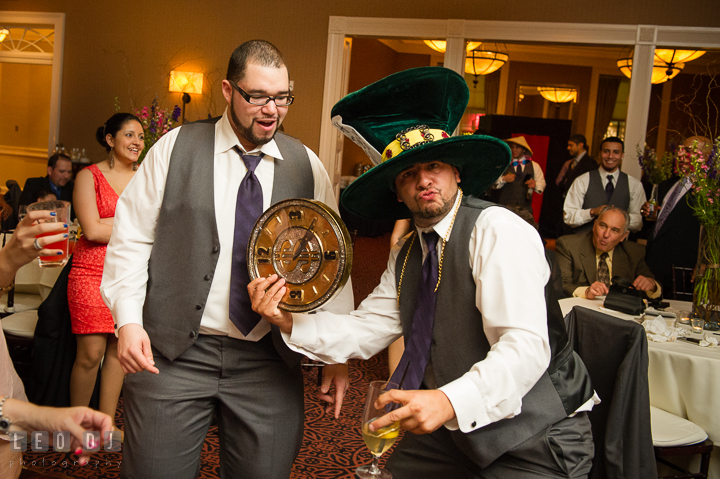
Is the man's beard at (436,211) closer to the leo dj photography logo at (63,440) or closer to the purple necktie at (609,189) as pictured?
the leo dj photography logo at (63,440)

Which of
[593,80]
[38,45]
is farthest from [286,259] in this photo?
[593,80]

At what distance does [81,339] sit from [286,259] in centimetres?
187

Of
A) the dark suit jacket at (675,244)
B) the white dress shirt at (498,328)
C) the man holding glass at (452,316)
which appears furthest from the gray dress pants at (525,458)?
Answer: the dark suit jacket at (675,244)

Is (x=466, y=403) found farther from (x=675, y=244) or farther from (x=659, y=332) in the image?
(x=675, y=244)

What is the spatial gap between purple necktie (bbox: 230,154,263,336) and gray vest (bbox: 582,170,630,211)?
4073mm

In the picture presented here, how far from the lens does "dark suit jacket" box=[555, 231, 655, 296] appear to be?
3914 mm

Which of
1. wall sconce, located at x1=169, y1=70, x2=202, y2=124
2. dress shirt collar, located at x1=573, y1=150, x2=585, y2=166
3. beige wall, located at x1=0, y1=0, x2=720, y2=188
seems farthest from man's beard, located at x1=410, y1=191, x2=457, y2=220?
dress shirt collar, located at x1=573, y1=150, x2=585, y2=166

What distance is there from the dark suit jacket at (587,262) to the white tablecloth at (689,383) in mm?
1104

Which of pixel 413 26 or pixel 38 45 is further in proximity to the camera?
pixel 38 45

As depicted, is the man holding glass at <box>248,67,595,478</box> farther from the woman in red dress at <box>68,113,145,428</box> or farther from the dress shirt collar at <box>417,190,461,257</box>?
the woman in red dress at <box>68,113,145,428</box>

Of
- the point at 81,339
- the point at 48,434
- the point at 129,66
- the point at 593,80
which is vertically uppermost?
the point at 593,80

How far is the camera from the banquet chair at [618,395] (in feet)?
7.00

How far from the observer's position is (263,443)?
1.70 m

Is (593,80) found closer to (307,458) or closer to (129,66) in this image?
(129,66)
